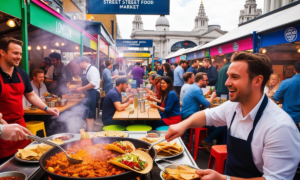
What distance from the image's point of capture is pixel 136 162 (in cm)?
140

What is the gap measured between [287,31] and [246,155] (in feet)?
12.4

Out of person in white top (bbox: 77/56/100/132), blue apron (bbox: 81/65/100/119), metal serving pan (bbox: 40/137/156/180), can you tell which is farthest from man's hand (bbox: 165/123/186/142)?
blue apron (bbox: 81/65/100/119)

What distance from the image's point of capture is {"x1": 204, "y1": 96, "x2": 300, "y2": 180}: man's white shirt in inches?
50.3

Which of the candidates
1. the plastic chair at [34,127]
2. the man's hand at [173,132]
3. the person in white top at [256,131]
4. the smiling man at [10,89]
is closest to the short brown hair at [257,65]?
the person in white top at [256,131]

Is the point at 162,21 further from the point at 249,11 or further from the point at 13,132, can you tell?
the point at 13,132

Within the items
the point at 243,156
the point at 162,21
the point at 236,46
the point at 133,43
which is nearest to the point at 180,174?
the point at 243,156

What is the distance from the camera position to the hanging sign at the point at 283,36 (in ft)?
12.7

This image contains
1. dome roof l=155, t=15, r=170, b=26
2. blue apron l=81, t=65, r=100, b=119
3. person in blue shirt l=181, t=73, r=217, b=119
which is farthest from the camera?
dome roof l=155, t=15, r=170, b=26

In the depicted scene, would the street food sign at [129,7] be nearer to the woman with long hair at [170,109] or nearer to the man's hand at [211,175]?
the woman with long hair at [170,109]

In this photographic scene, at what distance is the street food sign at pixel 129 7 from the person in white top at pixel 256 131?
114 inches

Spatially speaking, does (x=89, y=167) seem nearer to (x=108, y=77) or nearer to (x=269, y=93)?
(x=269, y=93)

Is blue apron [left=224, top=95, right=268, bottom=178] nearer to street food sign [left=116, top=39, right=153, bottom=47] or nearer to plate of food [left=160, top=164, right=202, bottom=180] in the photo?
plate of food [left=160, top=164, right=202, bottom=180]

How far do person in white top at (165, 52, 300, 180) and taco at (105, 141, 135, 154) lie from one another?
14.5 inches

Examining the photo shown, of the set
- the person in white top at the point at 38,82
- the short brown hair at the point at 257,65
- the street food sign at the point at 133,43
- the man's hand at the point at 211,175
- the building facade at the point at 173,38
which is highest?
the building facade at the point at 173,38
